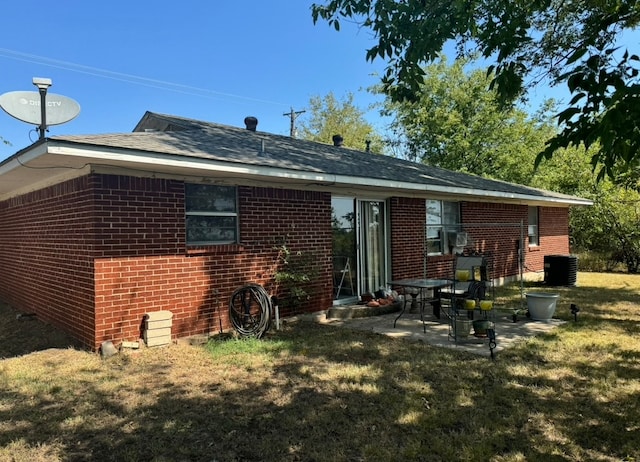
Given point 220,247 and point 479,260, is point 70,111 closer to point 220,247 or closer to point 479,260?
point 220,247

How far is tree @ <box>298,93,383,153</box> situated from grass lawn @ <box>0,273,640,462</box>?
30.9 m

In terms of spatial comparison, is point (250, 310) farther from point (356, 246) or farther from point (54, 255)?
point (54, 255)

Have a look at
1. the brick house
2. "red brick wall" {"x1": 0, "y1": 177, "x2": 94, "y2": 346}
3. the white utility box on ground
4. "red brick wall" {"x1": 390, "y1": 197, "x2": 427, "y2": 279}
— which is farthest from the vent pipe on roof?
the white utility box on ground

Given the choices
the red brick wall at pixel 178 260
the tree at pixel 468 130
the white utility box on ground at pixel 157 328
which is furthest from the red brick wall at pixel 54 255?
the tree at pixel 468 130

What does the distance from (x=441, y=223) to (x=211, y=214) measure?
21.8ft

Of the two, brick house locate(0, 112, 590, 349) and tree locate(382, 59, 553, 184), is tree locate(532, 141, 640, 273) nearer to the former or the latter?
tree locate(382, 59, 553, 184)

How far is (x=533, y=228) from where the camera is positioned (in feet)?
51.2

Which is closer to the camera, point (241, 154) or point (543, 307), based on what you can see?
point (241, 154)

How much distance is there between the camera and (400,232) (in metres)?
9.93

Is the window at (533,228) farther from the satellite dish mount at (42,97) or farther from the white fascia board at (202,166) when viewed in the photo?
the satellite dish mount at (42,97)

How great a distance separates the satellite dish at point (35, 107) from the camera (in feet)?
20.5

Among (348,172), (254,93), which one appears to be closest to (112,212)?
(348,172)

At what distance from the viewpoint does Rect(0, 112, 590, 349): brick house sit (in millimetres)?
5707

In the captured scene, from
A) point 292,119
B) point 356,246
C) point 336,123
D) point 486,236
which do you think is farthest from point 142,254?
point 336,123
